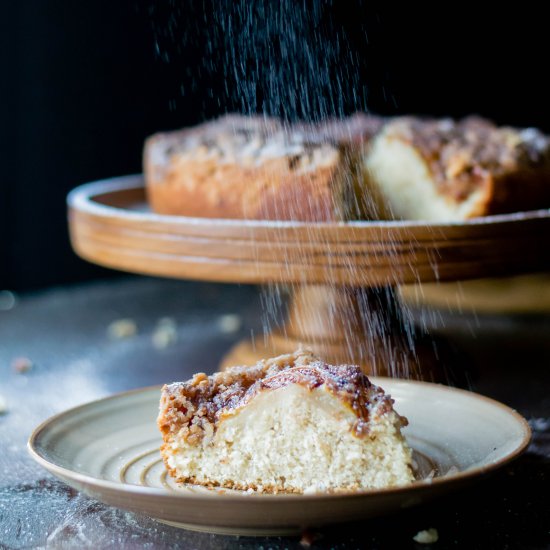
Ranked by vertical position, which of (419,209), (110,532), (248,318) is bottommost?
(248,318)

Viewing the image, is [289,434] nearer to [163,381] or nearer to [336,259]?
[336,259]

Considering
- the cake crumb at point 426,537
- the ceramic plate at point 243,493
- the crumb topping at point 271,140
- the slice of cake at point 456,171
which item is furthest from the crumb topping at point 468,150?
the cake crumb at point 426,537

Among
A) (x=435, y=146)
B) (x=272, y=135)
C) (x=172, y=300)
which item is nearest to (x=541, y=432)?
(x=435, y=146)

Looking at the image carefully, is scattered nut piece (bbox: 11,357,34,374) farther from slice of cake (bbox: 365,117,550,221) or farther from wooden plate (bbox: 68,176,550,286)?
slice of cake (bbox: 365,117,550,221)

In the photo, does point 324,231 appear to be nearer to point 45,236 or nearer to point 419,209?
point 419,209

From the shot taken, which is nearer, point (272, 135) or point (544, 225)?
point (544, 225)

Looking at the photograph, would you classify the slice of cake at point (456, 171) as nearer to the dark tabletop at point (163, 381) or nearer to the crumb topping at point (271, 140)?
the crumb topping at point (271, 140)
